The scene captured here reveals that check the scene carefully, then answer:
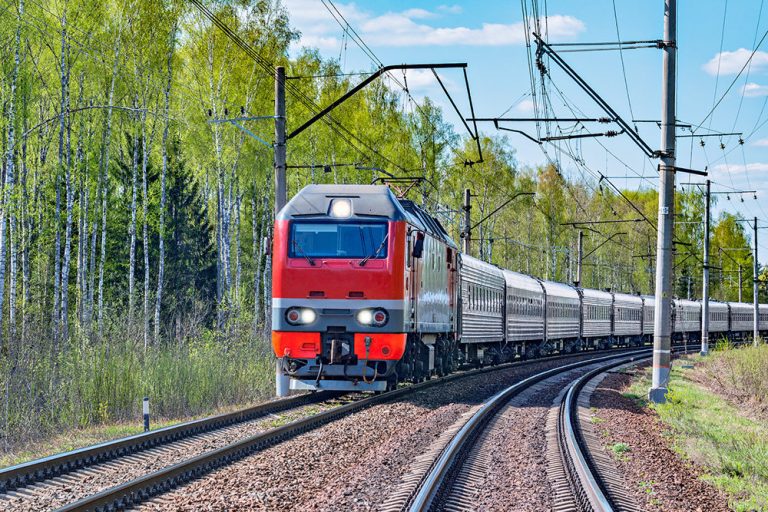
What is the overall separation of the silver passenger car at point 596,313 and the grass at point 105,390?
2781cm

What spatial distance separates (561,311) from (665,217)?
21.3 meters

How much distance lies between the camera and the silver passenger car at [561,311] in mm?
36312

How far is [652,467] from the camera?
32.6ft

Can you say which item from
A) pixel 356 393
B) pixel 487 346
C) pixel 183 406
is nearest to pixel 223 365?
pixel 183 406

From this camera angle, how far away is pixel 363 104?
45.2 meters

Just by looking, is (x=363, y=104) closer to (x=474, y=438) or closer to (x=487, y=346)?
(x=487, y=346)

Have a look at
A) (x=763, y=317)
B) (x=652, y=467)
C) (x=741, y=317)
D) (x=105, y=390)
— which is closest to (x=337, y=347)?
(x=105, y=390)

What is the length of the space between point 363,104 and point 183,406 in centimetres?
3233

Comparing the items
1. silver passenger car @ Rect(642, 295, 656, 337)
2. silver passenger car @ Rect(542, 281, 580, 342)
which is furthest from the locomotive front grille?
silver passenger car @ Rect(642, 295, 656, 337)

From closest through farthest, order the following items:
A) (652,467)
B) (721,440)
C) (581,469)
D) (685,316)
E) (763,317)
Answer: (581,469), (652,467), (721,440), (685,316), (763,317)

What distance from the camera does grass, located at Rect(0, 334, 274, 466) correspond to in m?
11.7

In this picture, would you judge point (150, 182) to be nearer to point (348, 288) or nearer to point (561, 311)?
point (561, 311)

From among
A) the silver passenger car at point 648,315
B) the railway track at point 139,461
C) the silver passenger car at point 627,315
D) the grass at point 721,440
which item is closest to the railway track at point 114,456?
the railway track at point 139,461

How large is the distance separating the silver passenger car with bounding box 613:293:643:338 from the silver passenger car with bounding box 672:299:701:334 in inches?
80.5
